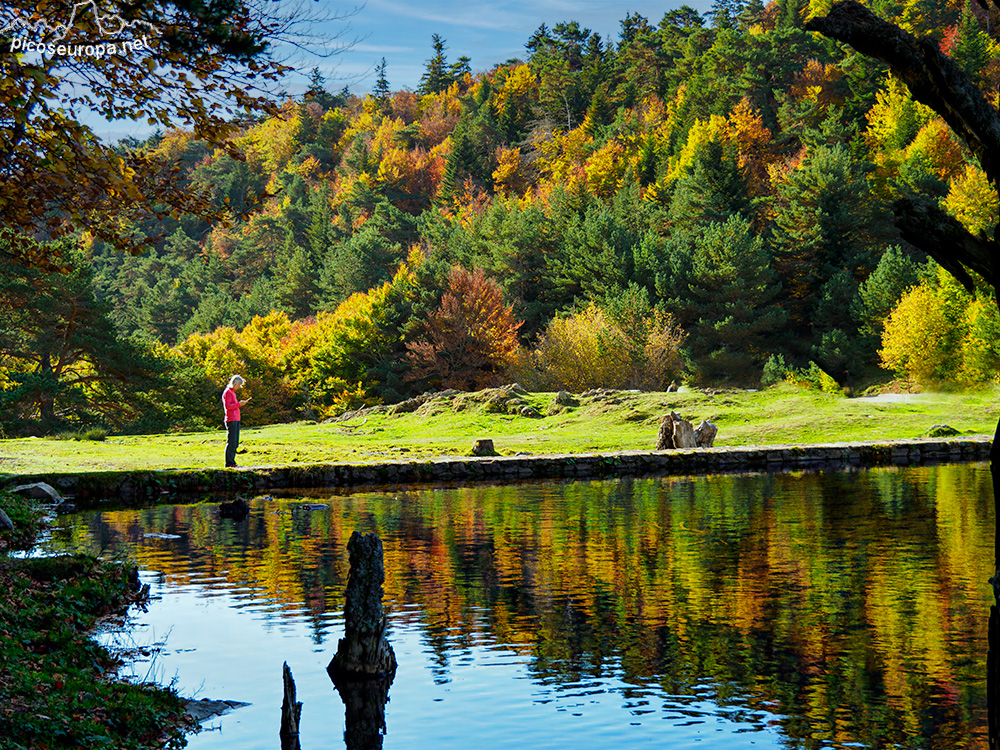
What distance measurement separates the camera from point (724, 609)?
11484mm

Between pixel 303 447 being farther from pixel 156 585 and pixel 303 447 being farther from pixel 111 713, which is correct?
pixel 111 713

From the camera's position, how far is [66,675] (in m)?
7.73

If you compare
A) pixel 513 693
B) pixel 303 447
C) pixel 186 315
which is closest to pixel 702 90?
pixel 186 315

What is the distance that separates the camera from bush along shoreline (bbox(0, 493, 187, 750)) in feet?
21.2

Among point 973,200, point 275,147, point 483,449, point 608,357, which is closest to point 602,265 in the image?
point 608,357

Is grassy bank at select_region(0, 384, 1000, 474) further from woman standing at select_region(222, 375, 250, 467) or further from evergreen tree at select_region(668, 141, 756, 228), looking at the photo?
evergreen tree at select_region(668, 141, 756, 228)

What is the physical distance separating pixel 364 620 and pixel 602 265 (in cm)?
5398

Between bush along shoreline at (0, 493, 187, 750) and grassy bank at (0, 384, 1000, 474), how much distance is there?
13.1 metres

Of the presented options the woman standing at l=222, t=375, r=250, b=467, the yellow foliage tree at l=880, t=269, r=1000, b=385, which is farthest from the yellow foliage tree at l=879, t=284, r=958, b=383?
the woman standing at l=222, t=375, r=250, b=467

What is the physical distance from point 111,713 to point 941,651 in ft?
23.4

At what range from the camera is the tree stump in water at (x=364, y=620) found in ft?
29.7

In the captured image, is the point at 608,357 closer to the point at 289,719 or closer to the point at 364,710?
the point at 364,710

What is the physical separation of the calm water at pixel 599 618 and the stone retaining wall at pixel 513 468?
2352 millimetres

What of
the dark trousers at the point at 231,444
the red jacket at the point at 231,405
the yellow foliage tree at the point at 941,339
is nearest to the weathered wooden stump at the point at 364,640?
the red jacket at the point at 231,405
